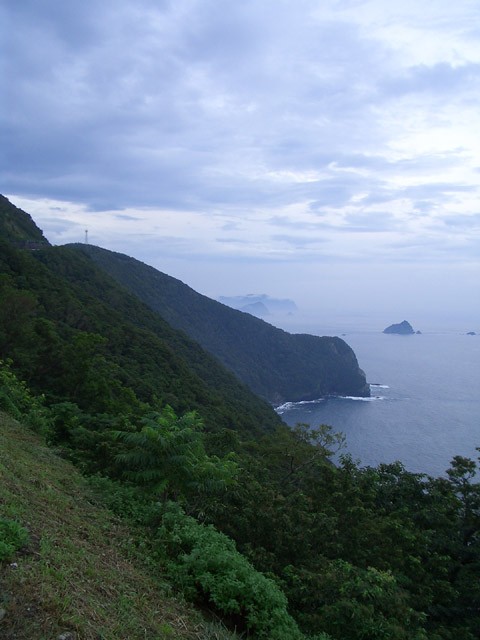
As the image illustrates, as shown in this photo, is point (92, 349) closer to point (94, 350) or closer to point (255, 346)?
point (94, 350)

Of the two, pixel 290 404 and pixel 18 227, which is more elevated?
pixel 18 227

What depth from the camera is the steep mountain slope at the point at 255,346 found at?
289 ft

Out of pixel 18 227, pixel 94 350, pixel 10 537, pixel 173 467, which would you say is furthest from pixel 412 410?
pixel 10 537

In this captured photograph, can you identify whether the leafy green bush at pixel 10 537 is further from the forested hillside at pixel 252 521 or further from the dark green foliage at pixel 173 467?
the dark green foliage at pixel 173 467

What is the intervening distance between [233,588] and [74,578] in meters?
1.73

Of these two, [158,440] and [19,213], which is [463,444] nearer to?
[158,440]

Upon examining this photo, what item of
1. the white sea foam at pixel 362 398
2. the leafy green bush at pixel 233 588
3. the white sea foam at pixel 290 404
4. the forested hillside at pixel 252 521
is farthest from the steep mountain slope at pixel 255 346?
the leafy green bush at pixel 233 588

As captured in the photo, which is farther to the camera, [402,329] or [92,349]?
[402,329]

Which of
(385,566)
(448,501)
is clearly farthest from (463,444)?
(385,566)

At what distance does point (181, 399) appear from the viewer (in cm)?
2484

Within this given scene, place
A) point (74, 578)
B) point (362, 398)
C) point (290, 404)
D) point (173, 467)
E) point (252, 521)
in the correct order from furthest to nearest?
point (290, 404) → point (362, 398) → point (173, 467) → point (252, 521) → point (74, 578)

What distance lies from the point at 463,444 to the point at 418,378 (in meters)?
50.0

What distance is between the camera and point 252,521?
8039 millimetres

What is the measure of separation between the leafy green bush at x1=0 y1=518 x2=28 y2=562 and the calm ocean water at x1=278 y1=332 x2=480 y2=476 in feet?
32.8
